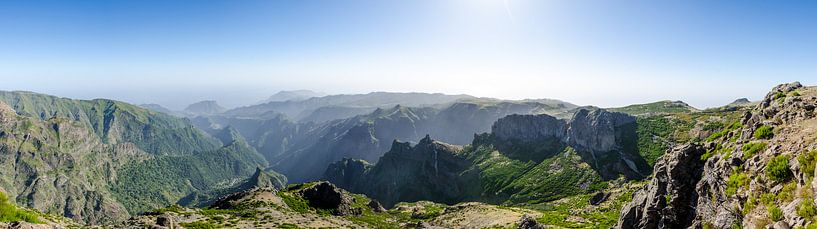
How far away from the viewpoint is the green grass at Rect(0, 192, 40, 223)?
79.9 feet

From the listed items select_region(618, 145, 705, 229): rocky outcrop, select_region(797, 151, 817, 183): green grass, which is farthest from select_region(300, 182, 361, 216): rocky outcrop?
select_region(797, 151, 817, 183): green grass

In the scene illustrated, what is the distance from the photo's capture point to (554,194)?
7032 inches

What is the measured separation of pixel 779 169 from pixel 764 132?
7206 millimetres

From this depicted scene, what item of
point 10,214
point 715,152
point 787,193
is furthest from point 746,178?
point 10,214

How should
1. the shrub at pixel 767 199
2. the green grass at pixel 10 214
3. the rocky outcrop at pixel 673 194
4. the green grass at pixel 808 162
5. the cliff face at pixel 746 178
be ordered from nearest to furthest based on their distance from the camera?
the green grass at pixel 808 162 → the cliff face at pixel 746 178 → the shrub at pixel 767 199 → the green grass at pixel 10 214 → the rocky outcrop at pixel 673 194

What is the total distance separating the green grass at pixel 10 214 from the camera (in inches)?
959

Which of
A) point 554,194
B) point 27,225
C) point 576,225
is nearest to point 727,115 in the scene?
point 554,194

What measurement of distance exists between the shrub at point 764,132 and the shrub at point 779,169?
5.29 m

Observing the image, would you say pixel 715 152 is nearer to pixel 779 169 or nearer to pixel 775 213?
pixel 779 169

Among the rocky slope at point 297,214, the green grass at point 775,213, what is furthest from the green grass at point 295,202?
the green grass at point 775,213

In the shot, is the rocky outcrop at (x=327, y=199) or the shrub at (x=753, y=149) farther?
the rocky outcrop at (x=327, y=199)

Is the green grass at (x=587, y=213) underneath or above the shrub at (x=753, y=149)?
underneath

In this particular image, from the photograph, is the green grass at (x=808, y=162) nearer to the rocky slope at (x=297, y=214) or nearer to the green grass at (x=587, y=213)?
the green grass at (x=587, y=213)

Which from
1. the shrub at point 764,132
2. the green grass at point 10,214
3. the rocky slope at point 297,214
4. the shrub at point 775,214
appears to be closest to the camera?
the shrub at point 775,214
